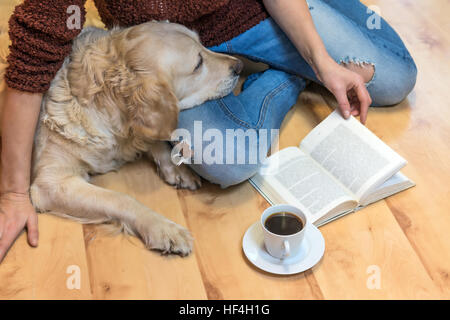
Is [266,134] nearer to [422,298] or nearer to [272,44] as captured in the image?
[272,44]

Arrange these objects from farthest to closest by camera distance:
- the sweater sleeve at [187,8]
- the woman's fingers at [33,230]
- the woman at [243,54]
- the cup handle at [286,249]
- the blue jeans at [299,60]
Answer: the blue jeans at [299,60], the sweater sleeve at [187,8], the woman's fingers at [33,230], the woman at [243,54], the cup handle at [286,249]

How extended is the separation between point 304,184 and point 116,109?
2.20 ft

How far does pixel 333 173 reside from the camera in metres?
1.71

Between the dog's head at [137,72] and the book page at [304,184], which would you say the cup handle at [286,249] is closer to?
the book page at [304,184]

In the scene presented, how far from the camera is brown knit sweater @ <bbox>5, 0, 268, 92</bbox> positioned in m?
1.45

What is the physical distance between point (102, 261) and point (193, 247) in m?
0.29

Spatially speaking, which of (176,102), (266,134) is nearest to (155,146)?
(176,102)

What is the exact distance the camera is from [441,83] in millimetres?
2225

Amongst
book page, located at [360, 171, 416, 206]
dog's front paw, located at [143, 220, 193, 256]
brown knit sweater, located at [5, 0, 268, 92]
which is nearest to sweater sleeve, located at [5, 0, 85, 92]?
brown knit sweater, located at [5, 0, 268, 92]

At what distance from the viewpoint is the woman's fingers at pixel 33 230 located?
5.30 feet

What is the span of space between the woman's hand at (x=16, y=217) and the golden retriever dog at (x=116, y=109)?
41 mm

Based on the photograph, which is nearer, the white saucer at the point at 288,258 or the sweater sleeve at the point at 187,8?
the white saucer at the point at 288,258

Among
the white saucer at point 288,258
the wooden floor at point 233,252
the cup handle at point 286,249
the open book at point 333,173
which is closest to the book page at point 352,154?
the open book at point 333,173

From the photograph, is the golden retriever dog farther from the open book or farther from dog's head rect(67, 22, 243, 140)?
the open book
